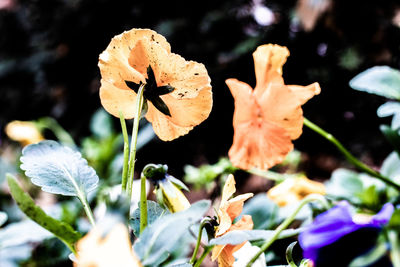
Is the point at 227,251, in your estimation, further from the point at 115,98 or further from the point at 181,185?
the point at 115,98

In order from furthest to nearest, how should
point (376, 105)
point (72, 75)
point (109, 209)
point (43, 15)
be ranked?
point (43, 15)
point (72, 75)
point (376, 105)
point (109, 209)

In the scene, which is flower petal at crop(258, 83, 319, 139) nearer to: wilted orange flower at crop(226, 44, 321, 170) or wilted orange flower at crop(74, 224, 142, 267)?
wilted orange flower at crop(226, 44, 321, 170)

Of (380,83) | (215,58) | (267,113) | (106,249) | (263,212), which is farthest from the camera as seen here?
(215,58)

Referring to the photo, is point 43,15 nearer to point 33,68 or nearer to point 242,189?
point 33,68

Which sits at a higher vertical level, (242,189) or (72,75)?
(72,75)

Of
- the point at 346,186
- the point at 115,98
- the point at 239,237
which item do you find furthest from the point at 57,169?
the point at 346,186

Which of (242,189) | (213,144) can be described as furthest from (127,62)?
(213,144)

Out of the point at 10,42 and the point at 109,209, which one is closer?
the point at 109,209

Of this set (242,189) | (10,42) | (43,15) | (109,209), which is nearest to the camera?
(109,209)
